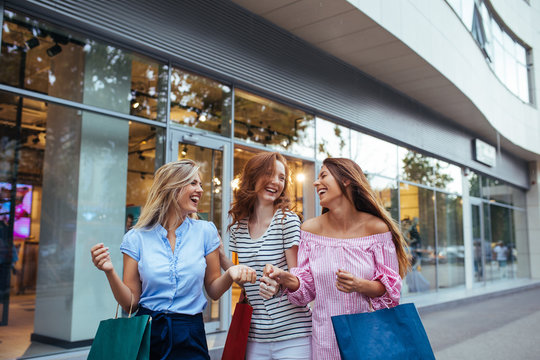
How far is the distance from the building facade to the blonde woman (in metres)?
3.45

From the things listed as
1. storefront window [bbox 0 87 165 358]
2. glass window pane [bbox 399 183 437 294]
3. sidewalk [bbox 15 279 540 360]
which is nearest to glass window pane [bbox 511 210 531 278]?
sidewalk [bbox 15 279 540 360]

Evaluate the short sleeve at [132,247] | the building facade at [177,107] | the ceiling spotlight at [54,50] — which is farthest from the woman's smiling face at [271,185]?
the ceiling spotlight at [54,50]

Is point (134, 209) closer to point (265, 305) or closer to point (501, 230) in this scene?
point (265, 305)

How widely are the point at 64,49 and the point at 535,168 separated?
2028 centimetres

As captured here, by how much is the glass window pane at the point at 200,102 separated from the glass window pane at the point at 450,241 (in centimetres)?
840

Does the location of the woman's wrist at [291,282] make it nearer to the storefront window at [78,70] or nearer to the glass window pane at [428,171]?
the storefront window at [78,70]

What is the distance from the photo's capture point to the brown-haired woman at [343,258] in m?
2.26

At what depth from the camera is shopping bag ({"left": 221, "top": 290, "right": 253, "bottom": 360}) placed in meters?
2.39

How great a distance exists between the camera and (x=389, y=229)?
2406 millimetres

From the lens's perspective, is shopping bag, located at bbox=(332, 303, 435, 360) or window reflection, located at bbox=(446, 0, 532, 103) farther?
window reflection, located at bbox=(446, 0, 532, 103)

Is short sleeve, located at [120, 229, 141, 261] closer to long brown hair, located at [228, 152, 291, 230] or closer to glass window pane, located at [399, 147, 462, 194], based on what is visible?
long brown hair, located at [228, 152, 291, 230]

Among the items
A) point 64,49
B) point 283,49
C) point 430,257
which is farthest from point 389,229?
point 430,257

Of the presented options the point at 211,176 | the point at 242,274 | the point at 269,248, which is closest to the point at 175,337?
the point at 242,274

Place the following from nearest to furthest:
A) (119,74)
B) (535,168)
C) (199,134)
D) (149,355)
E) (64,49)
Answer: (149,355) < (64,49) < (119,74) < (199,134) < (535,168)
